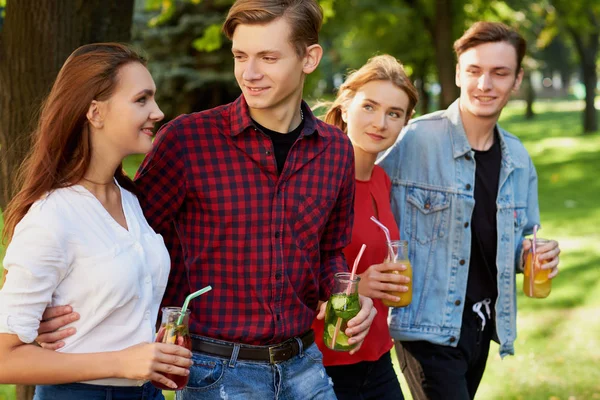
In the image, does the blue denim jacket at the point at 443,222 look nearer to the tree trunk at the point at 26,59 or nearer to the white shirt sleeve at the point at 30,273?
the tree trunk at the point at 26,59

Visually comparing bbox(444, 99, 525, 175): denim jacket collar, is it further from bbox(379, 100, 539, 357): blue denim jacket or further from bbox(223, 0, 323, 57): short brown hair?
bbox(223, 0, 323, 57): short brown hair

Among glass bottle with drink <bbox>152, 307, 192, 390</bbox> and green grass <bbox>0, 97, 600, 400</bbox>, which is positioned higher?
glass bottle with drink <bbox>152, 307, 192, 390</bbox>

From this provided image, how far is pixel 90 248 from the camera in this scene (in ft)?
8.91

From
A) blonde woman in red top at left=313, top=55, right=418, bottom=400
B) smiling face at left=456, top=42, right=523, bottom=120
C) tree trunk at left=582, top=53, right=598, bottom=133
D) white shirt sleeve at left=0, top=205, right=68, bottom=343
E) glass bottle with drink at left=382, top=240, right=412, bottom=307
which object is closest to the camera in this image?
white shirt sleeve at left=0, top=205, right=68, bottom=343

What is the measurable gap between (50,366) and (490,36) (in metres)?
3.22

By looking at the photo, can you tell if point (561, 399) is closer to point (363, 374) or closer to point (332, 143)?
point (363, 374)

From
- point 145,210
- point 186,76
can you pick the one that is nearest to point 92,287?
point 145,210

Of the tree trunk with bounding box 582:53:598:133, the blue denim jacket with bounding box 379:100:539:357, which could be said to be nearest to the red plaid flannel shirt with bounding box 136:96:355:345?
the blue denim jacket with bounding box 379:100:539:357

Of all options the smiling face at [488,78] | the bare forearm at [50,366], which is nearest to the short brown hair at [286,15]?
the bare forearm at [50,366]

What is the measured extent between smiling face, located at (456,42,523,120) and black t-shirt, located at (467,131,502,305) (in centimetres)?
32

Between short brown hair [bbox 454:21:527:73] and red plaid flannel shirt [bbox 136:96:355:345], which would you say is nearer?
red plaid flannel shirt [bbox 136:96:355:345]

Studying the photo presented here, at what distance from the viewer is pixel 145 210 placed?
10.7 feet

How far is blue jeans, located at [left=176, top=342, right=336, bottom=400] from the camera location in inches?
127

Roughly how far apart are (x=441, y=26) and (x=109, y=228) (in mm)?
14104
